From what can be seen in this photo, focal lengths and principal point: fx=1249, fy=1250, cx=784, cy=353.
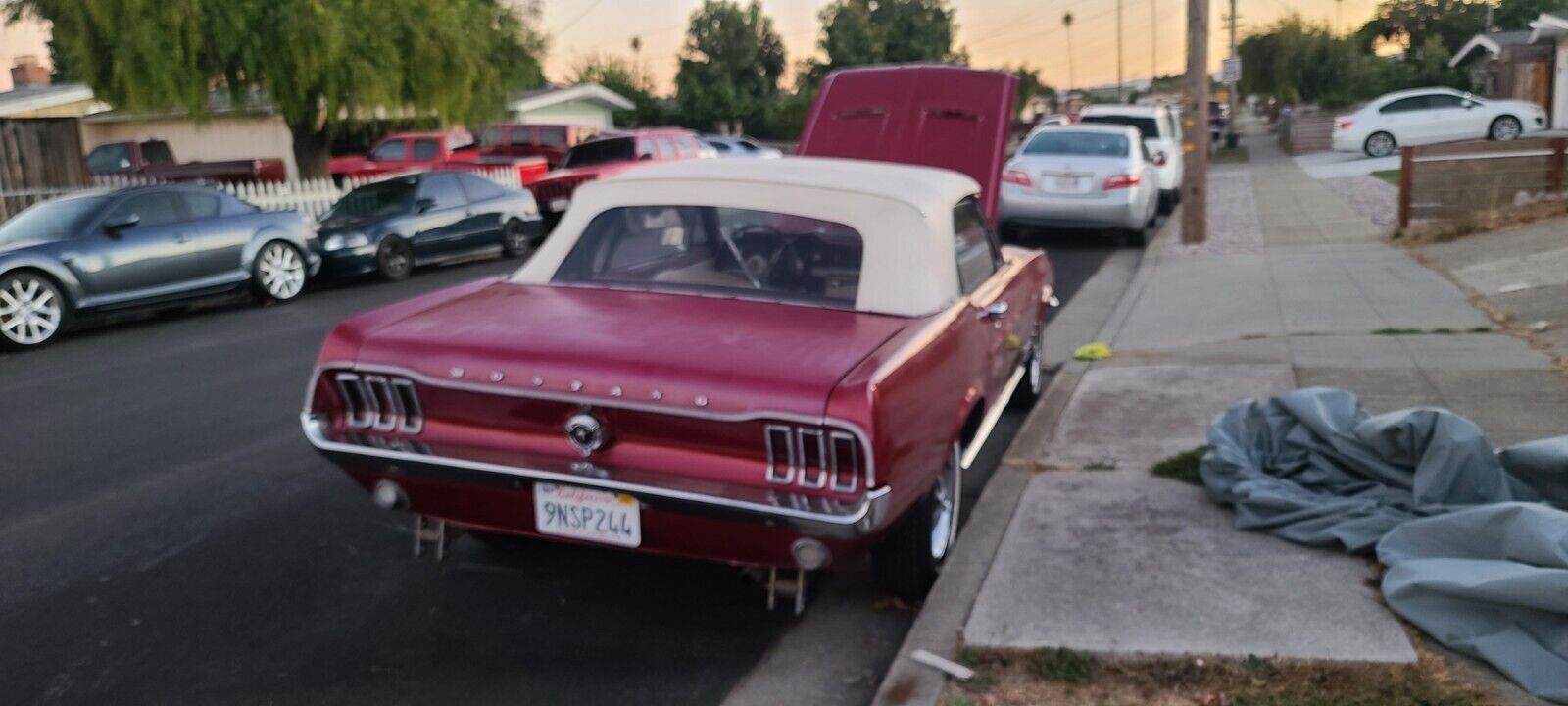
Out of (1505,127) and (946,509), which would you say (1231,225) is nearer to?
(946,509)

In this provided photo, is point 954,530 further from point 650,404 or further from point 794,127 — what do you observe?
point 794,127

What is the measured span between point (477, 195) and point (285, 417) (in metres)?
9.30

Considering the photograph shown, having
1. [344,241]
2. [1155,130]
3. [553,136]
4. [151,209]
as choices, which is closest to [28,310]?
[151,209]

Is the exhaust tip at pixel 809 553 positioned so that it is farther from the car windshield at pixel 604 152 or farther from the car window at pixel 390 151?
the car window at pixel 390 151

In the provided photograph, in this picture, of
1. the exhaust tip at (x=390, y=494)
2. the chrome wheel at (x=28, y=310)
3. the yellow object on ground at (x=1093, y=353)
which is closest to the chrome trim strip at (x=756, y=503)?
the exhaust tip at (x=390, y=494)

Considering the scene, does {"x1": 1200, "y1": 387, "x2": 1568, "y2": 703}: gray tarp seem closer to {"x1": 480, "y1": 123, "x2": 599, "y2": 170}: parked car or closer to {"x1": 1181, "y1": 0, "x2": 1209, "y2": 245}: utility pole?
{"x1": 1181, "y1": 0, "x2": 1209, "y2": 245}: utility pole

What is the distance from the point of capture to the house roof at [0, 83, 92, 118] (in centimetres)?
2856

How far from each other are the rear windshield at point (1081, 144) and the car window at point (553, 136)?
13459mm

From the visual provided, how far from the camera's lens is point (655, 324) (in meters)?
4.19

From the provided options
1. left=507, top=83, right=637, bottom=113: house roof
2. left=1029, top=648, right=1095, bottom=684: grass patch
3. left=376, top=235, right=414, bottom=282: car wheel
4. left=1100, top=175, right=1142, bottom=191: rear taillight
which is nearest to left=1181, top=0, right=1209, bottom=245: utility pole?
left=1100, top=175, right=1142, bottom=191: rear taillight

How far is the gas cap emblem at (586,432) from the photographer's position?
3779mm

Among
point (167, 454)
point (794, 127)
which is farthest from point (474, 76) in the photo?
point (794, 127)

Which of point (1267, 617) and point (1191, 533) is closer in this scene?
point (1267, 617)

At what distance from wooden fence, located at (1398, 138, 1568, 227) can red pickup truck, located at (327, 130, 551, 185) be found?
14.4 meters
